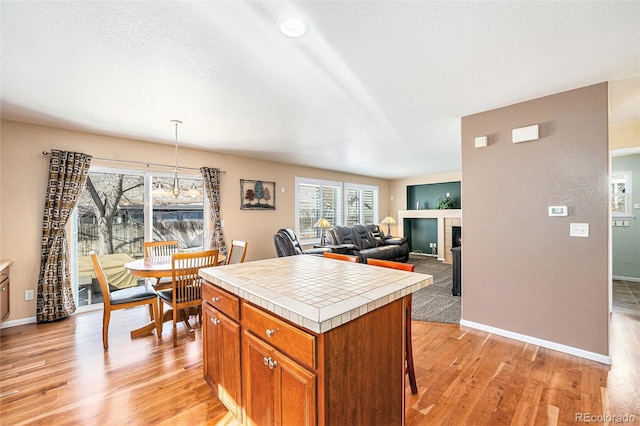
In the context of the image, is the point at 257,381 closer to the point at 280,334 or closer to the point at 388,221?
the point at 280,334

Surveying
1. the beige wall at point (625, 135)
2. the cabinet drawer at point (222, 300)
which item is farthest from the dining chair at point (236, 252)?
the beige wall at point (625, 135)

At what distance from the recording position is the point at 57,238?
10.9 feet

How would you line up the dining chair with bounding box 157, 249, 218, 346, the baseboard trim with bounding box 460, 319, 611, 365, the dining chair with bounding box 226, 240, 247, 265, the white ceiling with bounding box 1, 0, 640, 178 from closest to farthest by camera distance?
1. the white ceiling with bounding box 1, 0, 640, 178
2. the baseboard trim with bounding box 460, 319, 611, 365
3. the dining chair with bounding box 157, 249, 218, 346
4. the dining chair with bounding box 226, 240, 247, 265

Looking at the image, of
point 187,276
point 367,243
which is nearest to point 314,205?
point 367,243

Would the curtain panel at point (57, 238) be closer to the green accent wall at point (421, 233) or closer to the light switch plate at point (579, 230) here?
the light switch plate at point (579, 230)

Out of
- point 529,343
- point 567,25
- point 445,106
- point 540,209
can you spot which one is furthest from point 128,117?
point 529,343

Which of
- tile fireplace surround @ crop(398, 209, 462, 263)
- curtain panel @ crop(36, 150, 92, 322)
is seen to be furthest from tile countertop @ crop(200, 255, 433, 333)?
tile fireplace surround @ crop(398, 209, 462, 263)

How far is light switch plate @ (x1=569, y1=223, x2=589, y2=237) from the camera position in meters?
2.40

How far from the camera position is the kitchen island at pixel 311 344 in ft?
3.59

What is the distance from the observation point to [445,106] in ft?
9.38

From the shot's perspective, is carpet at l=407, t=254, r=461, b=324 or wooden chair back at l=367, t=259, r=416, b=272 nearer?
wooden chair back at l=367, t=259, r=416, b=272

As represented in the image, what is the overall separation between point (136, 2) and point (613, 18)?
2.68m

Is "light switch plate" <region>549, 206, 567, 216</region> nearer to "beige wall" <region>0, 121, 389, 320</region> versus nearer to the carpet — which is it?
the carpet

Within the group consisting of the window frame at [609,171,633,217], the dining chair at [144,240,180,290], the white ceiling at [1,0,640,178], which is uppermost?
the white ceiling at [1,0,640,178]
